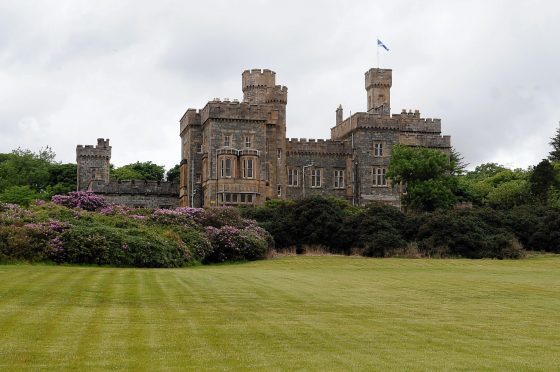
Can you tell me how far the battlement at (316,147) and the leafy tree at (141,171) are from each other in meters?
33.9

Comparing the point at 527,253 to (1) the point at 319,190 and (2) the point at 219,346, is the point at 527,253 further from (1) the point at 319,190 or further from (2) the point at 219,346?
(2) the point at 219,346

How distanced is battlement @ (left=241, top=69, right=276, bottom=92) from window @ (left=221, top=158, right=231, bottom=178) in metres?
10.7

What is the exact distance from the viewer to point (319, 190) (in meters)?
77.4

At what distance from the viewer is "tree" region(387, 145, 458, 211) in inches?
2625

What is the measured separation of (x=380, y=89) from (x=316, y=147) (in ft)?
37.3

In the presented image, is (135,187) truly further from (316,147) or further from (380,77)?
(380,77)

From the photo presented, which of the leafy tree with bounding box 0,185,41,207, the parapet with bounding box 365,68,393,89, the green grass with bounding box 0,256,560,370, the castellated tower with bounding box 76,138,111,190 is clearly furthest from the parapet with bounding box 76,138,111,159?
the green grass with bounding box 0,256,560,370

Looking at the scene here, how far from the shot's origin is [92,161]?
89938 millimetres

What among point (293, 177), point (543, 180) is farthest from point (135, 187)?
point (543, 180)

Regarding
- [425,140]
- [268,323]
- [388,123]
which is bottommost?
[268,323]

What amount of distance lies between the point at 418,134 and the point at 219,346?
69.9 m

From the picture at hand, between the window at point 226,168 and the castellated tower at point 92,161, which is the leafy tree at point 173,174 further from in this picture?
the window at point 226,168

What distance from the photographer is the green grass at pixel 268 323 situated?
43.6 ft

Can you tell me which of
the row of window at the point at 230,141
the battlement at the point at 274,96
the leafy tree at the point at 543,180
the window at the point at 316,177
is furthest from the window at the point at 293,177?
the leafy tree at the point at 543,180
